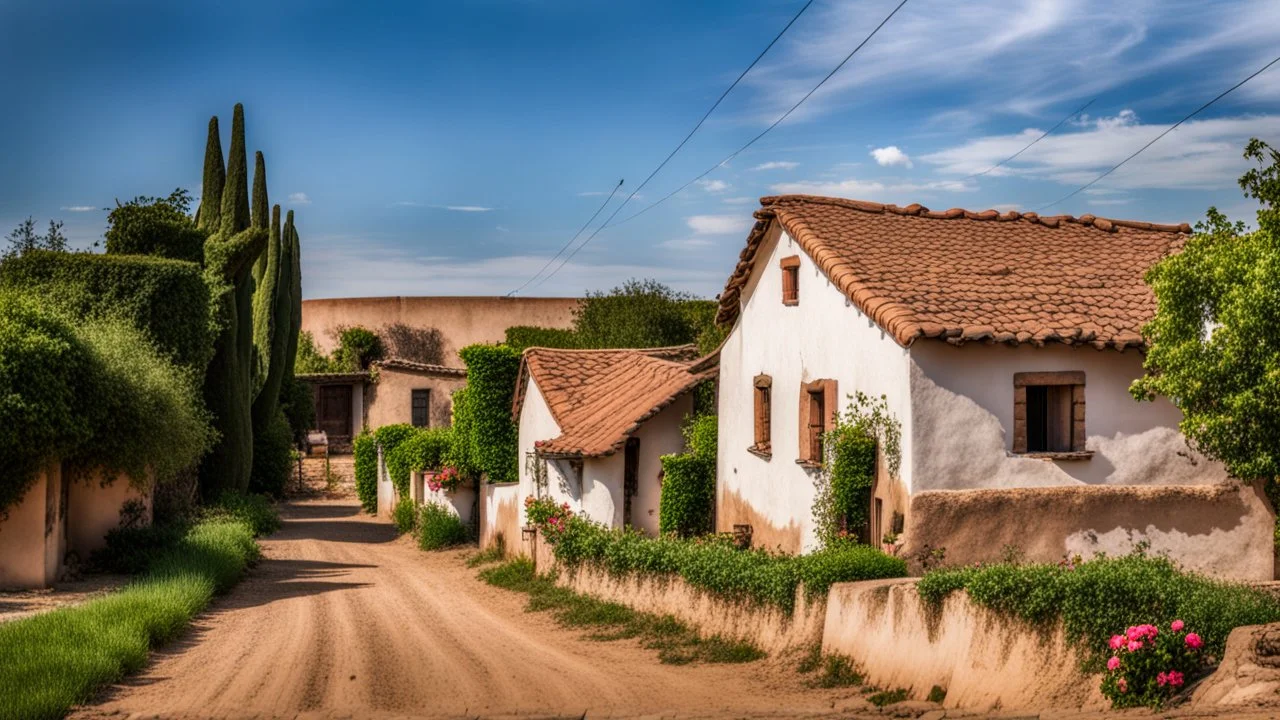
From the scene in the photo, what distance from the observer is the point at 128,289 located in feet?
84.8

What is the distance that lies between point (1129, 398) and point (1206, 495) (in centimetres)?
164

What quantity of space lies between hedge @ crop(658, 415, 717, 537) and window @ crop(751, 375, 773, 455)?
2.14 meters

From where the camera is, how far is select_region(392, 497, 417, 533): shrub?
1362 inches

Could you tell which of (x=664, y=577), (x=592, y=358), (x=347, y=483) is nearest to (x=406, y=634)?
(x=664, y=577)

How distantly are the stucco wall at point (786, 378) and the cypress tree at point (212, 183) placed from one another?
16.4m

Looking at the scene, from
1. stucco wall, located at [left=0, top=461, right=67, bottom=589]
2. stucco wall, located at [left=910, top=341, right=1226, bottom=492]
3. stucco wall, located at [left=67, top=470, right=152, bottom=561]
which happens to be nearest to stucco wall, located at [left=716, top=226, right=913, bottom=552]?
stucco wall, located at [left=910, top=341, right=1226, bottom=492]

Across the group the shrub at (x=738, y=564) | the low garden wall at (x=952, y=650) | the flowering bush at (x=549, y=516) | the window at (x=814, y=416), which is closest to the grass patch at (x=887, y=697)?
the low garden wall at (x=952, y=650)

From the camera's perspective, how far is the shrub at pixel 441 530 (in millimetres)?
31453

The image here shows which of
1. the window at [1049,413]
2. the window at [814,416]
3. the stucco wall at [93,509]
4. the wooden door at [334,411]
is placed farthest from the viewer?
the wooden door at [334,411]

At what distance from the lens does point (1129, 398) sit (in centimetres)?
1747

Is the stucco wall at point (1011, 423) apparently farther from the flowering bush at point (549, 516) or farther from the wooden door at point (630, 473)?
the flowering bush at point (549, 516)

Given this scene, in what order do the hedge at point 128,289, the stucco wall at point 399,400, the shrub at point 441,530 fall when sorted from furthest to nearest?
the stucco wall at point 399,400 < the shrub at point 441,530 < the hedge at point 128,289

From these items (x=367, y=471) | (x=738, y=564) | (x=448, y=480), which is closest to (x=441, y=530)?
(x=448, y=480)

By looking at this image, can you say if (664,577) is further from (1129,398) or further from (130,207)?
(130,207)
